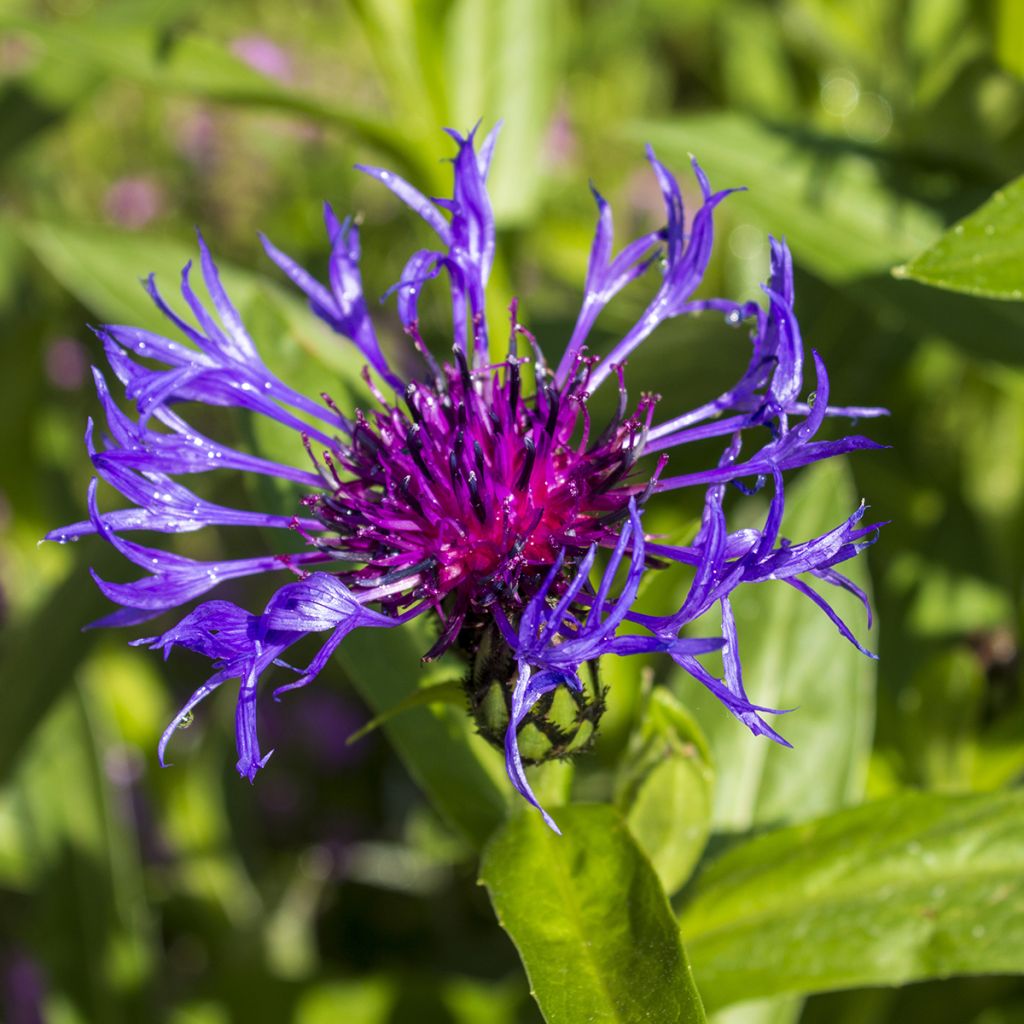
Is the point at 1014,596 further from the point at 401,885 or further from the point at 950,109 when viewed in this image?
the point at 401,885

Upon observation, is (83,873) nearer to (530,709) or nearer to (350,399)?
(350,399)

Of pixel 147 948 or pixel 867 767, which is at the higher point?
pixel 867 767

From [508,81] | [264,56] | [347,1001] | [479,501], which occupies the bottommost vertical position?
[347,1001]

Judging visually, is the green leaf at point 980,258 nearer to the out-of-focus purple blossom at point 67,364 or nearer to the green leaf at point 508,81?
the green leaf at point 508,81

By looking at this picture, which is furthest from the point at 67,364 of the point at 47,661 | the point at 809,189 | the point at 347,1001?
the point at 809,189

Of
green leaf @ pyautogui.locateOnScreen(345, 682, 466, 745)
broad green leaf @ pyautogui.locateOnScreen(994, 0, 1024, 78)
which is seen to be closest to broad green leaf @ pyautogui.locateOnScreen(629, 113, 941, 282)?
broad green leaf @ pyautogui.locateOnScreen(994, 0, 1024, 78)

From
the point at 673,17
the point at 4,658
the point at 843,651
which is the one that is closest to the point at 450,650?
the point at 843,651
